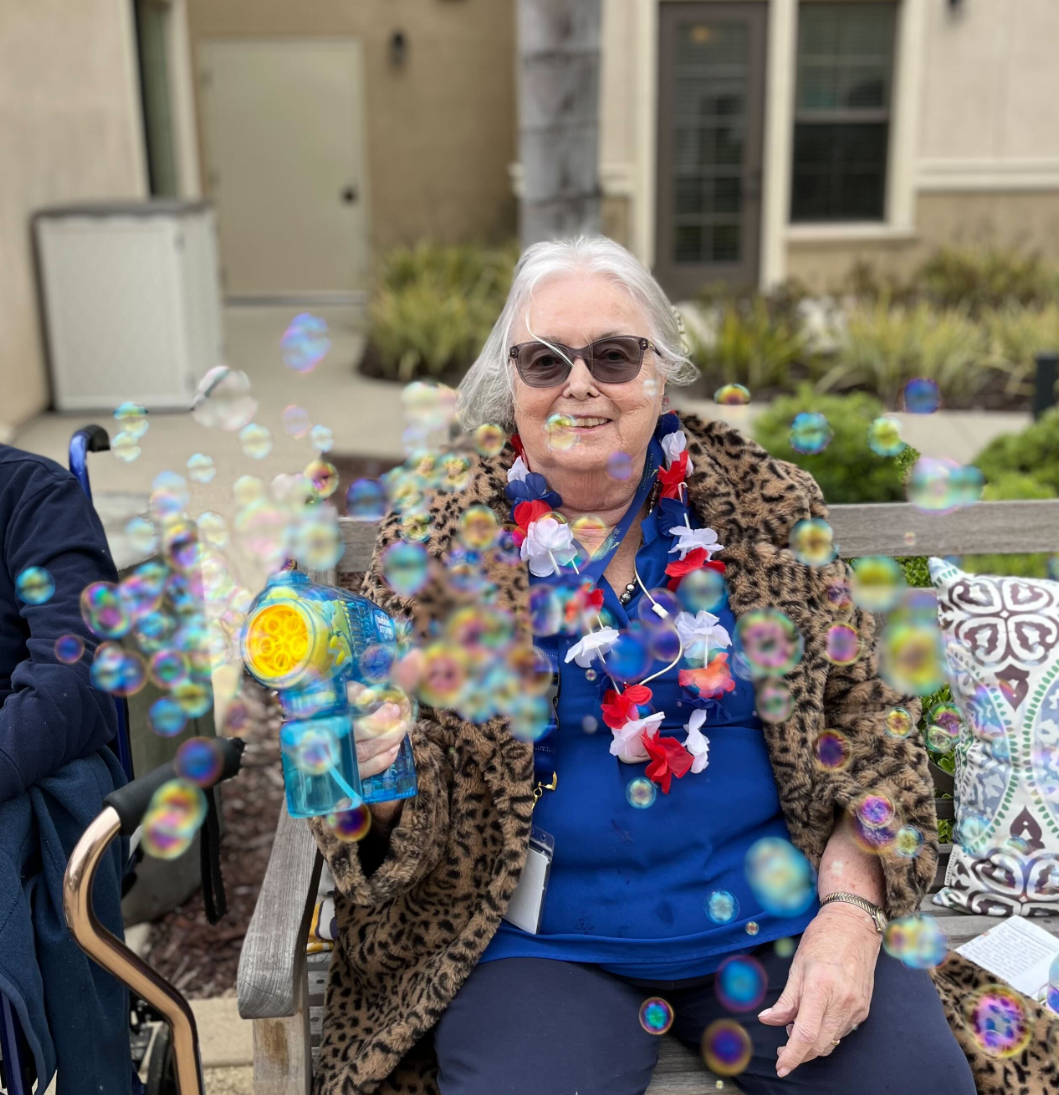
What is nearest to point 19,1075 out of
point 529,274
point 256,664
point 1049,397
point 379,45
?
point 256,664

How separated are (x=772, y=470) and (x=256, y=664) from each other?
1.03 metres

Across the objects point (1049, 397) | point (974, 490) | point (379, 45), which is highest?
point (379, 45)

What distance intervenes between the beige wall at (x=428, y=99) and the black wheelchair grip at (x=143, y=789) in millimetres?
11409

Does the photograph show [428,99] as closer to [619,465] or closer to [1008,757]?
[619,465]

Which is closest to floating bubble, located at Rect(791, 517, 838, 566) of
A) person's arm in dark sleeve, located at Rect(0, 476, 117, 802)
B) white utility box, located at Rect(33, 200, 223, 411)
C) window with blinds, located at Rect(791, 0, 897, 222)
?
person's arm in dark sleeve, located at Rect(0, 476, 117, 802)

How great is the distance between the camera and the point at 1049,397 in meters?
4.90

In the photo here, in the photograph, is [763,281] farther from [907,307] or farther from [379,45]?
[379,45]

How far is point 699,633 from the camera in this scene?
1.82 metres

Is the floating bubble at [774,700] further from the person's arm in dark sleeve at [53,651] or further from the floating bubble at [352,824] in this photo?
the person's arm in dark sleeve at [53,651]

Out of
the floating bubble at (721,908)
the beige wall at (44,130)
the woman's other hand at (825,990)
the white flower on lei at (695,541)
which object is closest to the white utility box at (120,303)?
the beige wall at (44,130)

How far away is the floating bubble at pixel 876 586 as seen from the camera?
1.95 metres

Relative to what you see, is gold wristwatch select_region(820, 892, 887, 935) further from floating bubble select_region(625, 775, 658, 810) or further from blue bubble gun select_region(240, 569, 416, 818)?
blue bubble gun select_region(240, 569, 416, 818)

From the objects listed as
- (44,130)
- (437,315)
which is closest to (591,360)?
(437,315)

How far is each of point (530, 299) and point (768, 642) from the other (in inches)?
26.4
